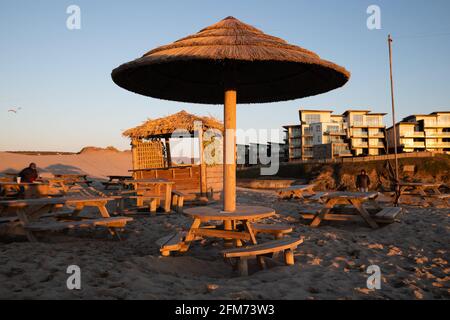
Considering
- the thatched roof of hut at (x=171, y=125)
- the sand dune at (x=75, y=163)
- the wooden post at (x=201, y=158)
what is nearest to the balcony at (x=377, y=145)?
the sand dune at (x=75, y=163)

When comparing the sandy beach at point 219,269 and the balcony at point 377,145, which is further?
the balcony at point 377,145

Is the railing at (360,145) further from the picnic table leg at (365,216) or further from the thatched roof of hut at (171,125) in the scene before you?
the picnic table leg at (365,216)

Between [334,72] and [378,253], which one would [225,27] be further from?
[378,253]

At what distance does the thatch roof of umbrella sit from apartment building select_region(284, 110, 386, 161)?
181 ft

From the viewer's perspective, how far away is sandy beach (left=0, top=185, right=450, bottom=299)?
3.17m

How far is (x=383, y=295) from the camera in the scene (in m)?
3.22

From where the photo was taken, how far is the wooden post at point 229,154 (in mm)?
4449

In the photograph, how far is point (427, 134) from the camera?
59.7 m

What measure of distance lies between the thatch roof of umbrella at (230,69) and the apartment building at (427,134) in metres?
62.0

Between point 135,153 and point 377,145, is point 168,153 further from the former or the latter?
point 377,145

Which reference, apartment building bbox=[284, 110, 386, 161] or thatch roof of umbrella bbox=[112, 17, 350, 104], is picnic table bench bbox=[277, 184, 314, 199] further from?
apartment building bbox=[284, 110, 386, 161]
